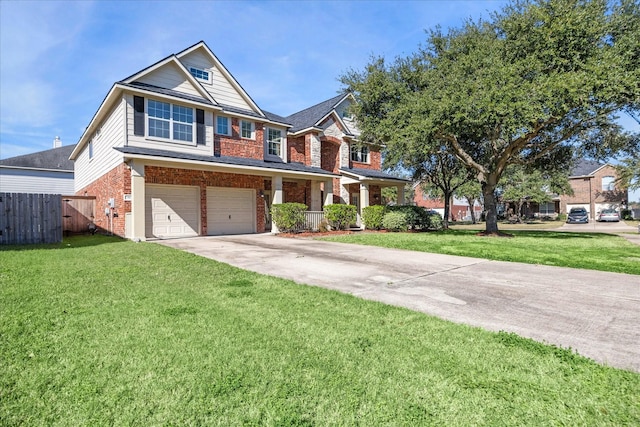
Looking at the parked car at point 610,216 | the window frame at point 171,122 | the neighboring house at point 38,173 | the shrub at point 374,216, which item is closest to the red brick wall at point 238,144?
the window frame at point 171,122

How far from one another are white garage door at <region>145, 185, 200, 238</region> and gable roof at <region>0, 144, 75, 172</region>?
20719mm

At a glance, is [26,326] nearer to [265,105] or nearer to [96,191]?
[96,191]

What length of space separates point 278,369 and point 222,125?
1611 centimetres

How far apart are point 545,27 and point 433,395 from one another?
15.3 metres

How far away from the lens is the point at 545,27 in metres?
12.4

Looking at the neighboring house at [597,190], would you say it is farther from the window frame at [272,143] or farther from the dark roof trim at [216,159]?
the dark roof trim at [216,159]

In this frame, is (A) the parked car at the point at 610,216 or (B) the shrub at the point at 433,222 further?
(A) the parked car at the point at 610,216

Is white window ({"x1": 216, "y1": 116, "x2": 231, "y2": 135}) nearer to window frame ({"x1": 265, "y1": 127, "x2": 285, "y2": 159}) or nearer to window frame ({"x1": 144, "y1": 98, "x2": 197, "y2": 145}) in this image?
window frame ({"x1": 144, "y1": 98, "x2": 197, "y2": 145})

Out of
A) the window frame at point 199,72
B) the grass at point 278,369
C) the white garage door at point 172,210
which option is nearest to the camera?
the grass at point 278,369

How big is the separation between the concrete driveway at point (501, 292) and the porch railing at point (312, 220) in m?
8.49

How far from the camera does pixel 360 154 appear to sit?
24109 mm

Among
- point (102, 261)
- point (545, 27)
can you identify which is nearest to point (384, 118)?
point (545, 27)

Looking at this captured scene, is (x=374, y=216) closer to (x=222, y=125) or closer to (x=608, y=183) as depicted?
(x=222, y=125)

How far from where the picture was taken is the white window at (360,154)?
23.4m
